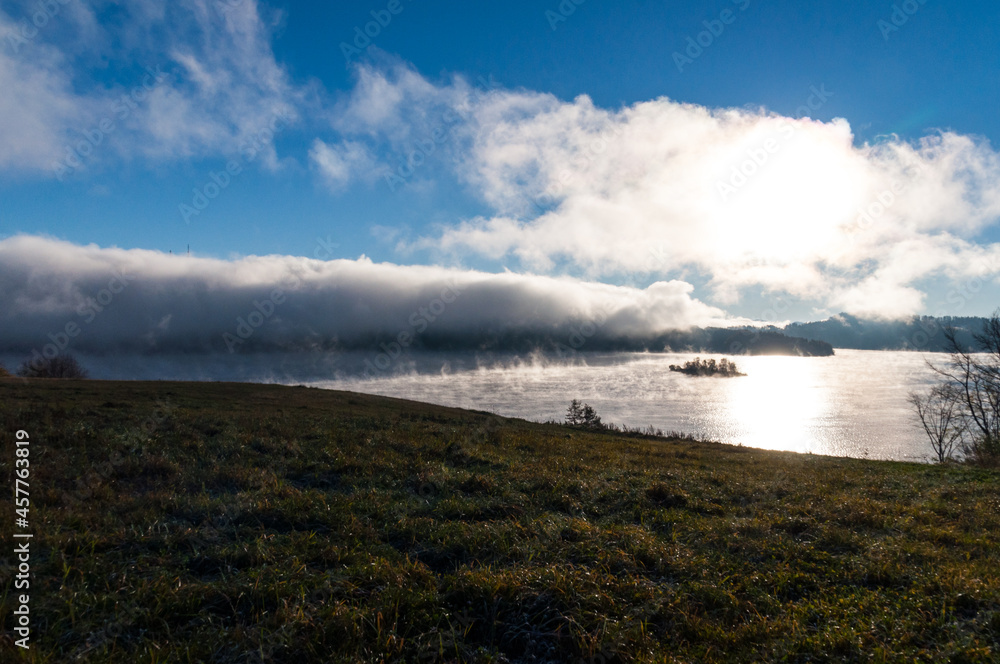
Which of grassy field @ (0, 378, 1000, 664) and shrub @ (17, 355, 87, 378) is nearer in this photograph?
grassy field @ (0, 378, 1000, 664)

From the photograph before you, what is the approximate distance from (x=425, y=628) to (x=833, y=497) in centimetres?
1099

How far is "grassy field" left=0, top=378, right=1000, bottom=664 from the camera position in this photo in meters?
4.79

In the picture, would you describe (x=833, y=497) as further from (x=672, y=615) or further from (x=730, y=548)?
(x=672, y=615)

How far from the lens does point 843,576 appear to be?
21.7 ft

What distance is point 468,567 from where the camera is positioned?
6371 mm

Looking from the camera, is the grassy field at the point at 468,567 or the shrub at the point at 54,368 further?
the shrub at the point at 54,368

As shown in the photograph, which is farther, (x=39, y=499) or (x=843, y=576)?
(x=39, y=499)

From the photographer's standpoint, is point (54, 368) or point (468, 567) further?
point (54, 368)

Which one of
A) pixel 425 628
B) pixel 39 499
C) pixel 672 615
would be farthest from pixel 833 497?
pixel 39 499

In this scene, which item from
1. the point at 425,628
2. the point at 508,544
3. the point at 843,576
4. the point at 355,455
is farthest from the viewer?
the point at 355,455

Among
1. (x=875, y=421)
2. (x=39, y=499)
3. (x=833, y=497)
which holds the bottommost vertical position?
(x=875, y=421)

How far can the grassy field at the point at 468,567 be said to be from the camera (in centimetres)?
479

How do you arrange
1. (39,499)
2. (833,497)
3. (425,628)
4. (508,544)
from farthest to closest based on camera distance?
(833,497) → (39,499) → (508,544) → (425,628)

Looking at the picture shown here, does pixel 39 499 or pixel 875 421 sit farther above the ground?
pixel 39 499
